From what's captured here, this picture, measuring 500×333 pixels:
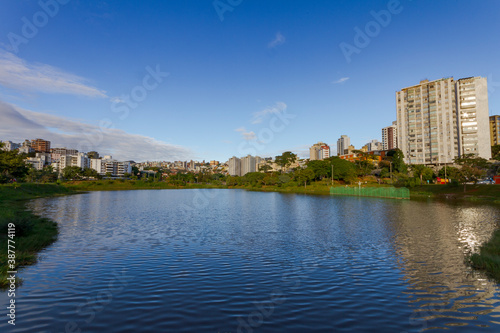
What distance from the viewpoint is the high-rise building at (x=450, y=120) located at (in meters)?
144

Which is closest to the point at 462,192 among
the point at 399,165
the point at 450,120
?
the point at 399,165

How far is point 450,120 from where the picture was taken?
146 metres

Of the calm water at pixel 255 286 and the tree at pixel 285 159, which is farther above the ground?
the tree at pixel 285 159

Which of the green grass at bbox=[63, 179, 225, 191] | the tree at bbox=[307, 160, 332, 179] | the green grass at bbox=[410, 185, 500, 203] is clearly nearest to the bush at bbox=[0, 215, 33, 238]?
the green grass at bbox=[410, 185, 500, 203]

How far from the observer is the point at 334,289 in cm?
1360

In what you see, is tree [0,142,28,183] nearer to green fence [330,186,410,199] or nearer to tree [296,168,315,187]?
green fence [330,186,410,199]

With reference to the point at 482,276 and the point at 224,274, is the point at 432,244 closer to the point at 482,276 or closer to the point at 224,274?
the point at 482,276

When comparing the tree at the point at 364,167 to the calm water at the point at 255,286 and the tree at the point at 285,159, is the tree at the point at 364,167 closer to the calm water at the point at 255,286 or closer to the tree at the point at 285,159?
the tree at the point at 285,159

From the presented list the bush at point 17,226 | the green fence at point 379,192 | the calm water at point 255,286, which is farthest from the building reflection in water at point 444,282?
the green fence at point 379,192

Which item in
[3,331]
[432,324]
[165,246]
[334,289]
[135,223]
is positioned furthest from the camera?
[135,223]

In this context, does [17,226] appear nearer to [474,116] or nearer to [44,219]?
[44,219]

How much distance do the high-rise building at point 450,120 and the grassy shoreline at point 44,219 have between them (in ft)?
202

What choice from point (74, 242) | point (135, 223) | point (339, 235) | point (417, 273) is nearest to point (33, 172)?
point (135, 223)

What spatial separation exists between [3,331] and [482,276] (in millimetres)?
21299
